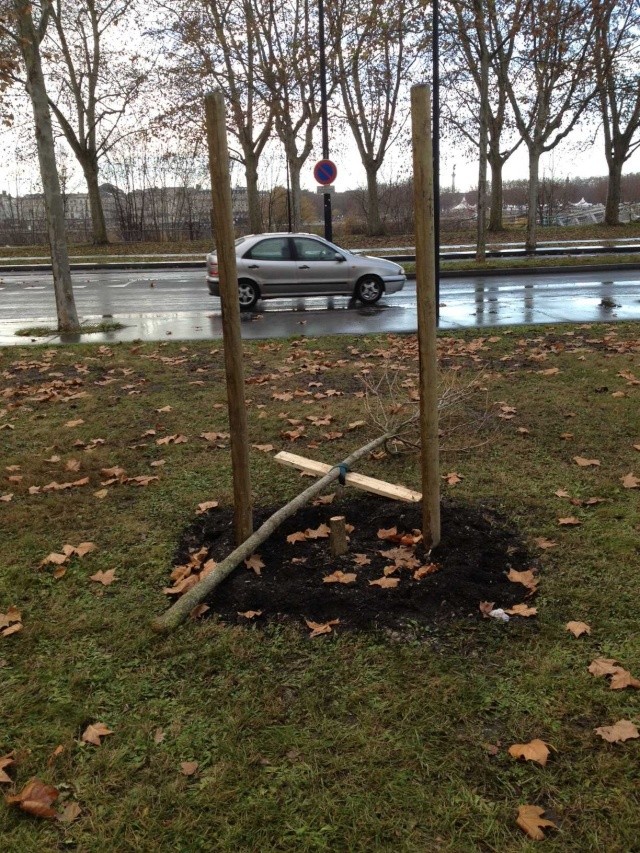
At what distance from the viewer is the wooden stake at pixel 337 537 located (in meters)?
3.69

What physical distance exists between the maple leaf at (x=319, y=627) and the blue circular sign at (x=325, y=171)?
18.1m

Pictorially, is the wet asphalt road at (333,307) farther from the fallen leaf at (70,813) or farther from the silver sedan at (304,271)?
the fallen leaf at (70,813)

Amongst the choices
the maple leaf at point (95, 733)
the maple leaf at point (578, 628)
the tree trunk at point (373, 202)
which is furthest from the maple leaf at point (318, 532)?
the tree trunk at point (373, 202)

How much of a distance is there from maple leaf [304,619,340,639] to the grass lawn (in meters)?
0.03

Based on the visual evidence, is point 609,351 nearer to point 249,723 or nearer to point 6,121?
point 249,723

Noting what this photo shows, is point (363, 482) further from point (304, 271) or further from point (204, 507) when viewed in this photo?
Answer: point (304, 271)

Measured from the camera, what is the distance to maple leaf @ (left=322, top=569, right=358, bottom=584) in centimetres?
346

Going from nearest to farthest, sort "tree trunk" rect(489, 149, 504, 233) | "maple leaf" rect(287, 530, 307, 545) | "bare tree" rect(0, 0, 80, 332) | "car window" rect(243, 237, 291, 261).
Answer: "maple leaf" rect(287, 530, 307, 545)
"bare tree" rect(0, 0, 80, 332)
"car window" rect(243, 237, 291, 261)
"tree trunk" rect(489, 149, 504, 233)

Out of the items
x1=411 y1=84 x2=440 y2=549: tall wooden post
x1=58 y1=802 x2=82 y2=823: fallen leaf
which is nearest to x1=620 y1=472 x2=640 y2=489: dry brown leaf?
x1=411 y1=84 x2=440 y2=549: tall wooden post

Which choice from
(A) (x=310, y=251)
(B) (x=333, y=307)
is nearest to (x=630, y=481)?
(B) (x=333, y=307)

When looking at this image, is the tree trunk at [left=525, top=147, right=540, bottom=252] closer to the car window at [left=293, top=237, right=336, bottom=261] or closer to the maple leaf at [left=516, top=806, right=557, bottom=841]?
the car window at [left=293, top=237, right=336, bottom=261]

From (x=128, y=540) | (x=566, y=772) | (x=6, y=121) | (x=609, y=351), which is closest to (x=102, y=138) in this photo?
(x=6, y=121)

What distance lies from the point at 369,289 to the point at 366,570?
39.1 feet

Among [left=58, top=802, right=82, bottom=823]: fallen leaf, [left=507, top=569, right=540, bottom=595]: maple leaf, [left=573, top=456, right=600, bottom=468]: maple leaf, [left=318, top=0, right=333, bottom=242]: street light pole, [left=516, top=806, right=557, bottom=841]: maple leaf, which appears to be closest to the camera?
[left=516, top=806, right=557, bottom=841]: maple leaf
